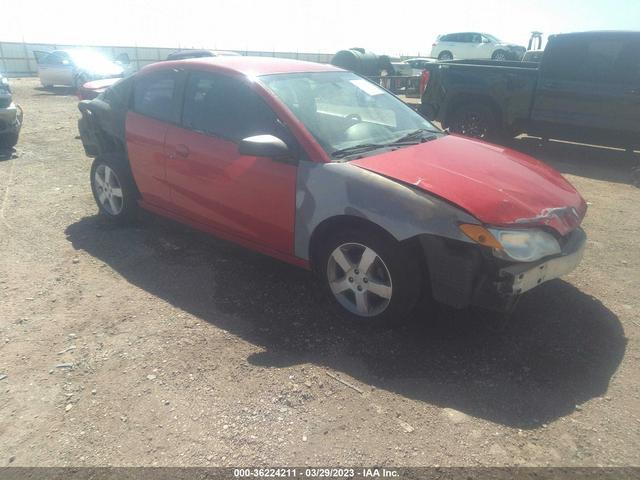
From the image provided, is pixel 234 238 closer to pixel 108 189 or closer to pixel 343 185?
pixel 343 185

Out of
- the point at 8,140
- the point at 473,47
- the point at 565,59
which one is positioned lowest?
the point at 8,140

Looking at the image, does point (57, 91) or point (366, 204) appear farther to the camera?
point (57, 91)

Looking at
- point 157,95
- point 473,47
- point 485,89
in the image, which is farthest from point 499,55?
point 157,95

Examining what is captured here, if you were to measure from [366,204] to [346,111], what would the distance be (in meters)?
1.16

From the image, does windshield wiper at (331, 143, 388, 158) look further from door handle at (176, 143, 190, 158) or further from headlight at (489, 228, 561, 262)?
door handle at (176, 143, 190, 158)

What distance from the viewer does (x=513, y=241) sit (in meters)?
2.74

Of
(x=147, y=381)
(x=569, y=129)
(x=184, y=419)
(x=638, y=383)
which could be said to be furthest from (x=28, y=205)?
(x=569, y=129)

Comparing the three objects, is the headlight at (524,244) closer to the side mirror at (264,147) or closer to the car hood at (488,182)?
the car hood at (488,182)

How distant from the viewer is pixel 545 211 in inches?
117

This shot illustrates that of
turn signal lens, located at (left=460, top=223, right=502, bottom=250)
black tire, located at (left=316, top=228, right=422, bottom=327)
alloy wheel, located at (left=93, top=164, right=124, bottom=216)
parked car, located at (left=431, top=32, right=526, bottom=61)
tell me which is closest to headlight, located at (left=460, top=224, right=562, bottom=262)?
turn signal lens, located at (left=460, top=223, right=502, bottom=250)

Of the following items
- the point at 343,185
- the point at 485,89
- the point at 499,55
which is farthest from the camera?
the point at 499,55

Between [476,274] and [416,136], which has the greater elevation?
[416,136]

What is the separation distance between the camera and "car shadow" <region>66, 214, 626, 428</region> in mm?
2656

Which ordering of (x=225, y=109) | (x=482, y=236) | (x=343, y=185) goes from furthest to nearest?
(x=225, y=109)
(x=343, y=185)
(x=482, y=236)
